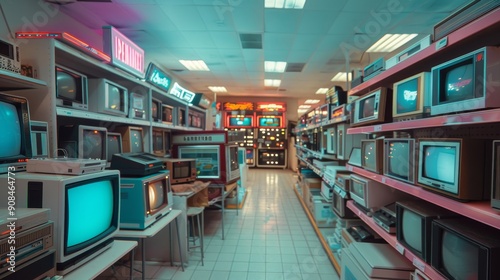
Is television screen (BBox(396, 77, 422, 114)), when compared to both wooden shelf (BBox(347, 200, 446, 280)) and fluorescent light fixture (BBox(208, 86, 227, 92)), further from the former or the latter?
fluorescent light fixture (BBox(208, 86, 227, 92))

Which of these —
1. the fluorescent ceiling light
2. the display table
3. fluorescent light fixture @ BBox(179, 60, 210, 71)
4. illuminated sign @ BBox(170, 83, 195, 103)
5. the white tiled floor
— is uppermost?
the fluorescent ceiling light

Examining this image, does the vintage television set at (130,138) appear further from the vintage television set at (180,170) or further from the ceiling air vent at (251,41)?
the ceiling air vent at (251,41)

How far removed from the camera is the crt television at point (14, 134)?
1.47 metres

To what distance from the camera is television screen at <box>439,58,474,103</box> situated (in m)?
1.16

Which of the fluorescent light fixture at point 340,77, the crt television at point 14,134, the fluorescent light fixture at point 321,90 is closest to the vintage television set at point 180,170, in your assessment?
the crt television at point 14,134

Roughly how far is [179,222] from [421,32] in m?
5.67

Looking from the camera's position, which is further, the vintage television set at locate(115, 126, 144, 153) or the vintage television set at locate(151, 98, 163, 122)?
the vintage television set at locate(151, 98, 163, 122)

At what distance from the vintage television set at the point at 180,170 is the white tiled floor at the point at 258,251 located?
1.06 m

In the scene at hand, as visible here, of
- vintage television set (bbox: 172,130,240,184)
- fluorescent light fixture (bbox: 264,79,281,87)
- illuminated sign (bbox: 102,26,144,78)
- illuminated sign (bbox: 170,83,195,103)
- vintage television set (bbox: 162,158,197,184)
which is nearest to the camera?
illuminated sign (bbox: 102,26,144,78)

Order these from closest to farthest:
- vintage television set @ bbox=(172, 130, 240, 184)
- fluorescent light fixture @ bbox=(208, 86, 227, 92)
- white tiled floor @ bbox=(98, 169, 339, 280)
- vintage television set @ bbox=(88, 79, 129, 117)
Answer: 1. vintage television set @ bbox=(88, 79, 129, 117)
2. white tiled floor @ bbox=(98, 169, 339, 280)
3. vintage television set @ bbox=(172, 130, 240, 184)
4. fluorescent light fixture @ bbox=(208, 86, 227, 92)

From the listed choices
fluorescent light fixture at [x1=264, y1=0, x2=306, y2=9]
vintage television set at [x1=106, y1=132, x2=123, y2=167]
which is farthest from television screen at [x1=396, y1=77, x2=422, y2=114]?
vintage television set at [x1=106, y1=132, x2=123, y2=167]

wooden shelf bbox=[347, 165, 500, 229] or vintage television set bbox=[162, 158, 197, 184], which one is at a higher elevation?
wooden shelf bbox=[347, 165, 500, 229]

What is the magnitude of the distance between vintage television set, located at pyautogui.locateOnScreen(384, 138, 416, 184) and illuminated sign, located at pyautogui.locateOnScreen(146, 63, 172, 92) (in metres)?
3.17

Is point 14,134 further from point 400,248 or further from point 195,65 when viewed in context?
point 195,65
